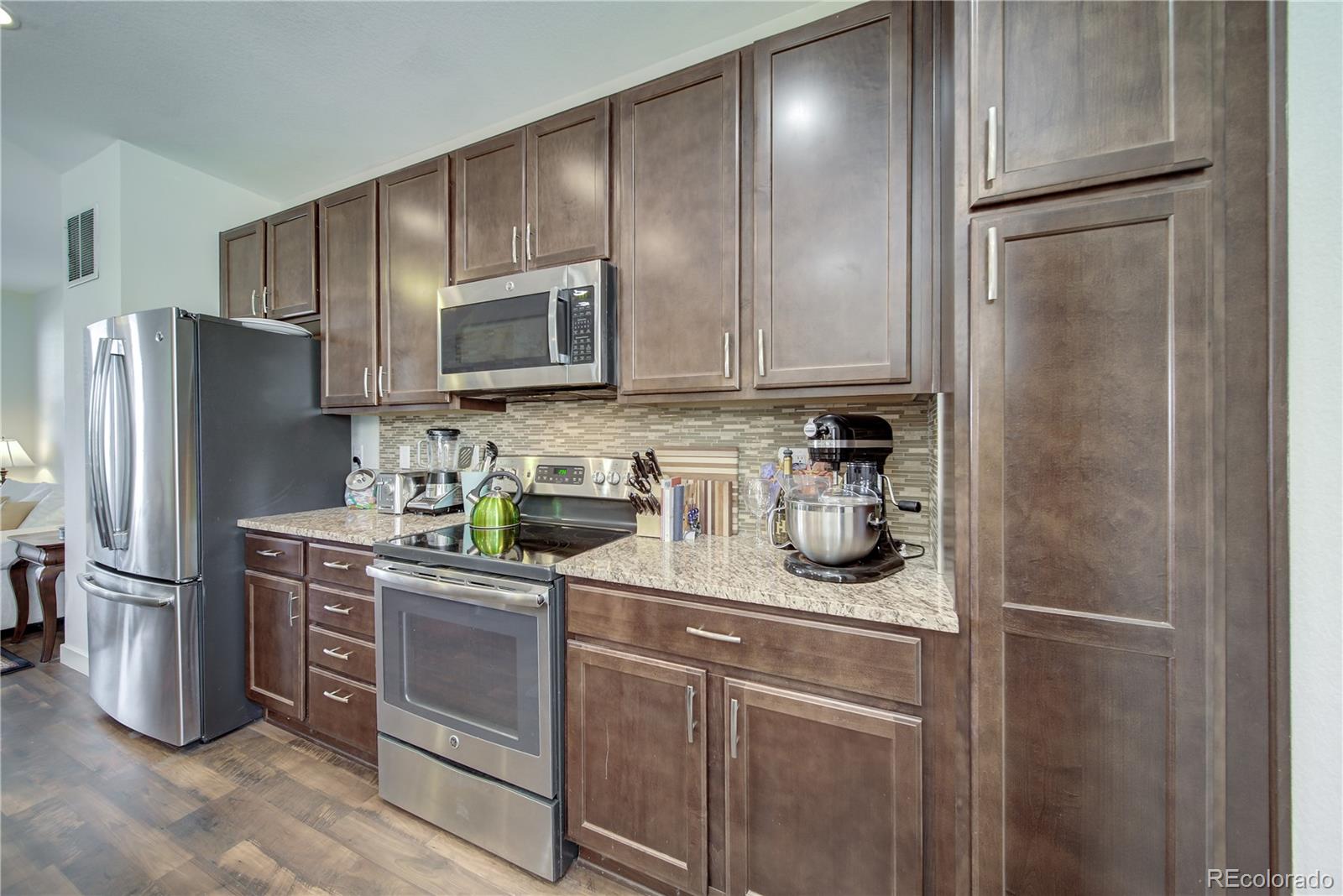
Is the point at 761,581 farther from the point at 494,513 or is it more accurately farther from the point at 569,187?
the point at 569,187

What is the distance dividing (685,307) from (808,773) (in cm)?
131

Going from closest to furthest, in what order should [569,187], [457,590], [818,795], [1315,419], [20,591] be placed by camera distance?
[1315,419] → [818,795] → [457,590] → [569,187] → [20,591]

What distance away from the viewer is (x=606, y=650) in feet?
4.56

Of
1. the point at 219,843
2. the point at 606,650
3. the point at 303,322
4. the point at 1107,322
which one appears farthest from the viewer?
the point at 303,322

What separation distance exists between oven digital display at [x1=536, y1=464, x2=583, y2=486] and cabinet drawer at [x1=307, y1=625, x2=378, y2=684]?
870 millimetres

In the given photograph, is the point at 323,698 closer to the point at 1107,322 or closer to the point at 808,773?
the point at 808,773

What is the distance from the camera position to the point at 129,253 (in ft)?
8.20

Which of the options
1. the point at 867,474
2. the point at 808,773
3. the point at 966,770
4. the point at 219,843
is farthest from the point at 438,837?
the point at 867,474

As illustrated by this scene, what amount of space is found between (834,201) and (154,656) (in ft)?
10.2

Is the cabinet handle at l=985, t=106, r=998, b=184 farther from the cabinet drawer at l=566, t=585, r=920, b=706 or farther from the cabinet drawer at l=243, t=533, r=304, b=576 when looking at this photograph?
the cabinet drawer at l=243, t=533, r=304, b=576

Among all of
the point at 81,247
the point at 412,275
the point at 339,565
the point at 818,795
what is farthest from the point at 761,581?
the point at 81,247

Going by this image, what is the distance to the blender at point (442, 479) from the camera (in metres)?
2.32

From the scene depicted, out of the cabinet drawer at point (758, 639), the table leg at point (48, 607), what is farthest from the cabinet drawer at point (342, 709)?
the table leg at point (48, 607)

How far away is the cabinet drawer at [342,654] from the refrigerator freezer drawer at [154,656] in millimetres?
513
